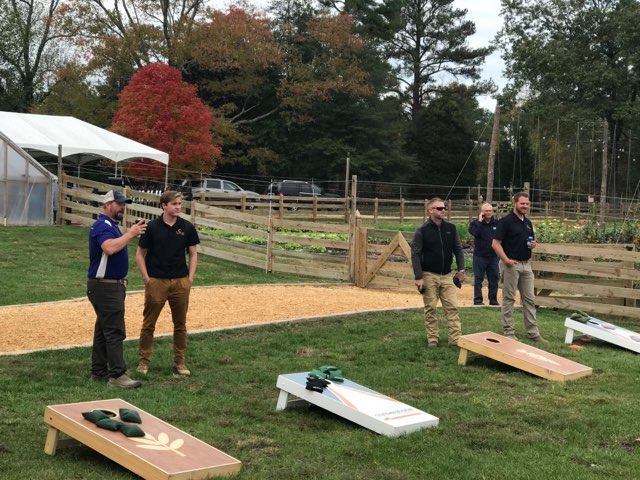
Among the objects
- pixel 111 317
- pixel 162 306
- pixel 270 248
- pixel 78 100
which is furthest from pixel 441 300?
pixel 78 100

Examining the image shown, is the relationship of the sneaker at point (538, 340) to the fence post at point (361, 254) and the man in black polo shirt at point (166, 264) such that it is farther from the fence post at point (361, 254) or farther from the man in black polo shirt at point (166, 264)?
the fence post at point (361, 254)

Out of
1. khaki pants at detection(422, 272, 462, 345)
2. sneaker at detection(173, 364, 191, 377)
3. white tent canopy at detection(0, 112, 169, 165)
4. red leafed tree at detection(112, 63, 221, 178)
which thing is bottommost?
sneaker at detection(173, 364, 191, 377)

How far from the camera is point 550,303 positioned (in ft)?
40.2

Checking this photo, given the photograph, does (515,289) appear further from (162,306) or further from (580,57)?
(580,57)

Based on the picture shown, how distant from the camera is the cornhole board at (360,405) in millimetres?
5359

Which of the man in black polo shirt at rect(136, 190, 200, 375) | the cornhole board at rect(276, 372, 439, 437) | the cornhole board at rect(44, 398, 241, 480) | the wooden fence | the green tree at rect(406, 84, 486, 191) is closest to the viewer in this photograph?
the cornhole board at rect(44, 398, 241, 480)

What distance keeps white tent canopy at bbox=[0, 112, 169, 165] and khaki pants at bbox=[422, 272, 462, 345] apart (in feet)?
57.8

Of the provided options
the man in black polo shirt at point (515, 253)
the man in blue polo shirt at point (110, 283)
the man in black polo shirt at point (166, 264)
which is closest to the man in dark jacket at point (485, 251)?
the man in black polo shirt at point (515, 253)

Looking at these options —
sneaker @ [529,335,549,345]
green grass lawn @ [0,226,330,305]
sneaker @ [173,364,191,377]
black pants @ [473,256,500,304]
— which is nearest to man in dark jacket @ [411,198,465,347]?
sneaker @ [529,335,549,345]

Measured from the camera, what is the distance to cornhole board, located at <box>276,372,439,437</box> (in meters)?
5.36

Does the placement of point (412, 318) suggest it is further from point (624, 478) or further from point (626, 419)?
point (624, 478)

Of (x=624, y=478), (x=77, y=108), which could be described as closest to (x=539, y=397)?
(x=624, y=478)

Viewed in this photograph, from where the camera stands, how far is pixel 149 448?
4.50m

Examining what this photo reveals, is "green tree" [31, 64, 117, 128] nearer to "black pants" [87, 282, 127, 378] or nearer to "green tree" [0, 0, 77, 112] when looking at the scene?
"green tree" [0, 0, 77, 112]
